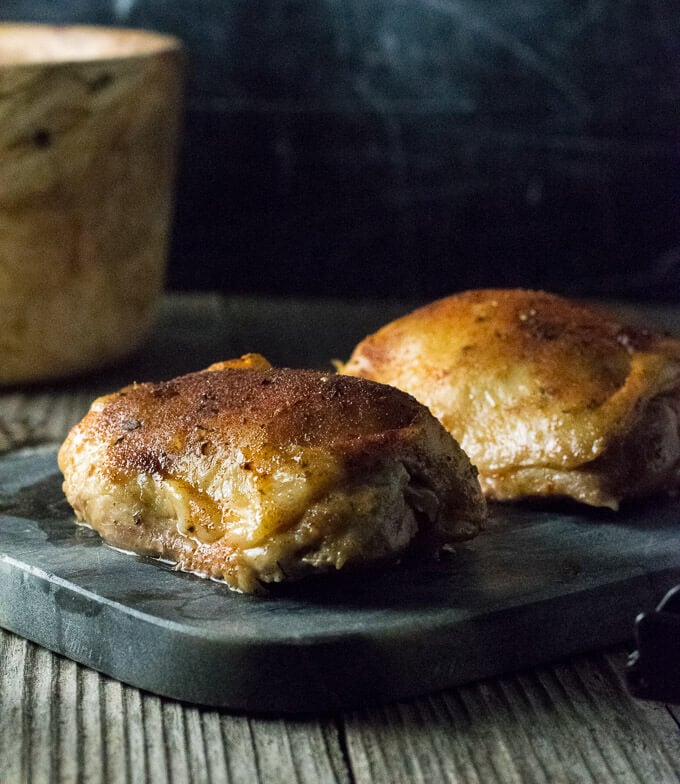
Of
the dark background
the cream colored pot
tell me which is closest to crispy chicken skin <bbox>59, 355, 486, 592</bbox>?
the cream colored pot

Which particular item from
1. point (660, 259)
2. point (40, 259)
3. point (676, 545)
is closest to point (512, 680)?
point (676, 545)

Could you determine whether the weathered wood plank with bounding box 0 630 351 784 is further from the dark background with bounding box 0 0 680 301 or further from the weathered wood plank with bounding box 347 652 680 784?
the dark background with bounding box 0 0 680 301

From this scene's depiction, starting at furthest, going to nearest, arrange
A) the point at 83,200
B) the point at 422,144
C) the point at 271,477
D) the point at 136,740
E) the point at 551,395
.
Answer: the point at 422,144, the point at 83,200, the point at 551,395, the point at 271,477, the point at 136,740

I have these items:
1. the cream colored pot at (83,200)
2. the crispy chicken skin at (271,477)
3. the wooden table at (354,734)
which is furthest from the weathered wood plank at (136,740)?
the cream colored pot at (83,200)

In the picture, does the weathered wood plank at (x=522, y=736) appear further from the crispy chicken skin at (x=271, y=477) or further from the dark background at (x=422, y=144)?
the dark background at (x=422, y=144)

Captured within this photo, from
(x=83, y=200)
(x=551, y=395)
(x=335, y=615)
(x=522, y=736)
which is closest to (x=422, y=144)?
(x=83, y=200)

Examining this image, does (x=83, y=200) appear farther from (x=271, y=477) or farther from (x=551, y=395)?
(x=271, y=477)

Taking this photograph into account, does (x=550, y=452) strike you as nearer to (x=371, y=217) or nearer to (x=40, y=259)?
(x=40, y=259)
